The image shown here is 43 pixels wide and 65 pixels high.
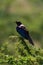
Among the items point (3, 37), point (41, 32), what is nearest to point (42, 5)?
point (41, 32)

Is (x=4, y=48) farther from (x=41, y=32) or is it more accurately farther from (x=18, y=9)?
(x=18, y=9)

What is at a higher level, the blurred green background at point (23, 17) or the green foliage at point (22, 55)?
the blurred green background at point (23, 17)

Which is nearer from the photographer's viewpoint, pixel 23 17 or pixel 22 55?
pixel 22 55

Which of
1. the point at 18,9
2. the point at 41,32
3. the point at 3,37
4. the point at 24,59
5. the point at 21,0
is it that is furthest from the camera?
the point at 21,0

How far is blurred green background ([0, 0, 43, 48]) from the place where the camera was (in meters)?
11.3

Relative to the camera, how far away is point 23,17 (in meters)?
14.1

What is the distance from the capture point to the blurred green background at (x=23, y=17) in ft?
37.1

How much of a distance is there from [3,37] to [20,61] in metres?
7.18

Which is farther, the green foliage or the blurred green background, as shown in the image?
the blurred green background

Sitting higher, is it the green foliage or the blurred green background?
the blurred green background

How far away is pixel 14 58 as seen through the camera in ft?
12.7

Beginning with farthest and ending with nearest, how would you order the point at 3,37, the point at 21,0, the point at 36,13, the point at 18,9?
the point at 21,0, the point at 18,9, the point at 36,13, the point at 3,37

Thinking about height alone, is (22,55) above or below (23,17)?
below

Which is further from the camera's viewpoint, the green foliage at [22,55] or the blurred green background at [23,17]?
the blurred green background at [23,17]
